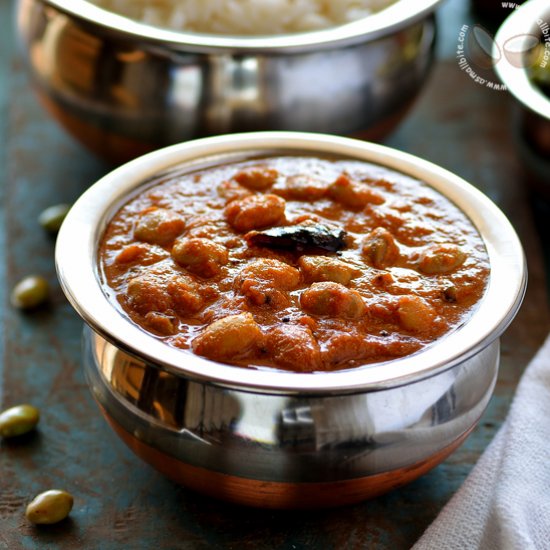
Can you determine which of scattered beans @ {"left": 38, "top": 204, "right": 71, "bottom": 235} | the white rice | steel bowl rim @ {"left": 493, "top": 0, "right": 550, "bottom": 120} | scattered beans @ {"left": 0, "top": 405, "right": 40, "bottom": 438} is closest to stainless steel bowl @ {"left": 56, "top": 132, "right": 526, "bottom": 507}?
scattered beans @ {"left": 0, "top": 405, "right": 40, "bottom": 438}

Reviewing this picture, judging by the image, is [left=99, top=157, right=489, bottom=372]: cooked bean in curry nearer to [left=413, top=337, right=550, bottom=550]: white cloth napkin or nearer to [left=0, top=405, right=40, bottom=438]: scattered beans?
[left=413, top=337, right=550, bottom=550]: white cloth napkin

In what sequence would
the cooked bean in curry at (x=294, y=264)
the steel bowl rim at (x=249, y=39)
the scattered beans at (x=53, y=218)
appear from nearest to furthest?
1. the cooked bean in curry at (x=294, y=264)
2. the steel bowl rim at (x=249, y=39)
3. the scattered beans at (x=53, y=218)

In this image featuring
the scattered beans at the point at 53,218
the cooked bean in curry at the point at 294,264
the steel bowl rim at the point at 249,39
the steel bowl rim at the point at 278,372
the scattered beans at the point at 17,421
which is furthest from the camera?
the scattered beans at the point at 53,218

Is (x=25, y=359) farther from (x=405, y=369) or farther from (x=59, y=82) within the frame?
(x=405, y=369)

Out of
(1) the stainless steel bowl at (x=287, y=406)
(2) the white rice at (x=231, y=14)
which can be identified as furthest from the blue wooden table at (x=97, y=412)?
(2) the white rice at (x=231, y=14)

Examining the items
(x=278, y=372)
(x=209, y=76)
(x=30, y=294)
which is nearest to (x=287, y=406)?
(x=278, y=372)

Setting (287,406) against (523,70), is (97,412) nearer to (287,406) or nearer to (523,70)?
(287,406)

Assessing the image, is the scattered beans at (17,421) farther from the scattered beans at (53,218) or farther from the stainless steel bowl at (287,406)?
the scattered beans at (53,218)
